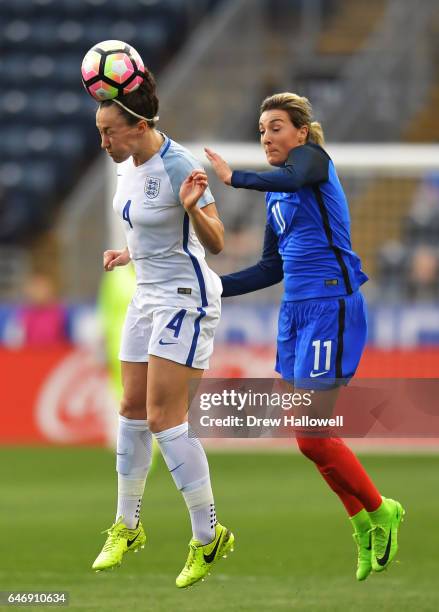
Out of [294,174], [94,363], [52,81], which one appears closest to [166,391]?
[294,174]

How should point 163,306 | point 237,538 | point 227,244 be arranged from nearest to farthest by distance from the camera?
point 163,306 < point 237,538 < point 227,244

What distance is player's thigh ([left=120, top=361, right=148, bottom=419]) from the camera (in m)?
5.74

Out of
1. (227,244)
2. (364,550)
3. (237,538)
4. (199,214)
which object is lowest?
(237,538)

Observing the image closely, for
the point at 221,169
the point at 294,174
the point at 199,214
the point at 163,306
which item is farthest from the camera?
the point at 163,306

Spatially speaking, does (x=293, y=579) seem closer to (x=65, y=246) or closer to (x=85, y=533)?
(x=85, y=533)

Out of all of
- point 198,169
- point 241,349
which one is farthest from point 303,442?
point 241,349

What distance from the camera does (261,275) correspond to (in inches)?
244

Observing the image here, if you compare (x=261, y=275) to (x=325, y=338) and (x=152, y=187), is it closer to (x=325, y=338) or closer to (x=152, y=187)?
(x=325, y=338)

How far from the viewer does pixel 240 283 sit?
619cm

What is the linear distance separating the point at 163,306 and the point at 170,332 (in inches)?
5.3

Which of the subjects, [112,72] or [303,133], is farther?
[303,133]

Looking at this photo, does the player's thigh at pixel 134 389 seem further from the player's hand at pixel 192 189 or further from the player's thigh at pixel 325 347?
the player's hand at pixel 192 189

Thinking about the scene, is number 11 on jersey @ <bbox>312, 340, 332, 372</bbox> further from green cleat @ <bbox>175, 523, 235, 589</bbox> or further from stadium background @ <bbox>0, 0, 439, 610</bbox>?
stadium background @ <bbox>0, 0, 439, 610</bbox>

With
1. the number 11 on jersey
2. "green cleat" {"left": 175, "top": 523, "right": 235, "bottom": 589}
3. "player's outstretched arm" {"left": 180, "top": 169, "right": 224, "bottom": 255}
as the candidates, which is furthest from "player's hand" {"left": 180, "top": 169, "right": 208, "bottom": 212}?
"green cleat" {"left": 175, "top": 523, "right": 235, "bottom": 589}
